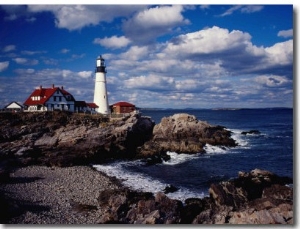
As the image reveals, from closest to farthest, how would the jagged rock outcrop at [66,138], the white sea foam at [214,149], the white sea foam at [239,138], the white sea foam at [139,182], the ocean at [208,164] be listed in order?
the white sea foam at [139,182] → the ocean at [208,164] → the jagged rock outcrop at [66,138] → the white sea foam at [214,149] → the white sea foam at [239,138]

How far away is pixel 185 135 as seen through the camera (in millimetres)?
13078

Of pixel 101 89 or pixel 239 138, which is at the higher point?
pixel 101 89

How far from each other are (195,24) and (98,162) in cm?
601

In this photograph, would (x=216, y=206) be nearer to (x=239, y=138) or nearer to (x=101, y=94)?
(x=101, y=94)

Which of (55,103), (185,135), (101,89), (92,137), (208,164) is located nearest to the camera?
(101,89)

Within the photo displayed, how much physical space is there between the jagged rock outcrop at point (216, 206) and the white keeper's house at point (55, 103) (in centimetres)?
350

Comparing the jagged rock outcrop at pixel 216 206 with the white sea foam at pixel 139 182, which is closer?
the jagged rock outcrop at pixel 216 206

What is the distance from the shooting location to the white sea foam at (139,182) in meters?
7.66

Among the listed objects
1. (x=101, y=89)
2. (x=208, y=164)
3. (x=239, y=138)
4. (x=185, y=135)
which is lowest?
(x=208, y=164)

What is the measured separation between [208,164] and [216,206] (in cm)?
401

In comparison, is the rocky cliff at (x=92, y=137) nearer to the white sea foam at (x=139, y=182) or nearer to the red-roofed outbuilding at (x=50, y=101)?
the red-roofed outbuilding at (x=50, y=101)

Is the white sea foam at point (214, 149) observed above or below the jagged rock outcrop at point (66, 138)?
below

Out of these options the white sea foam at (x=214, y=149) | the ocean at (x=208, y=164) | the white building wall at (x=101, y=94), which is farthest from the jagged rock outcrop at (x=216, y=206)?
the white sea foam at (x=214, y=149)

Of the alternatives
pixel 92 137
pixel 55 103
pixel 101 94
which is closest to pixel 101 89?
pixel 101 94
